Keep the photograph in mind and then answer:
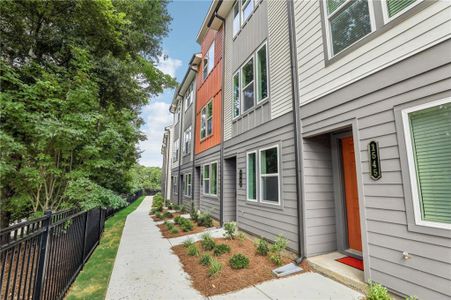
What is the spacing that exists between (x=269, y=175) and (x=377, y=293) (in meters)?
3.30

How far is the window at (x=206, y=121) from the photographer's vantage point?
10892 mm

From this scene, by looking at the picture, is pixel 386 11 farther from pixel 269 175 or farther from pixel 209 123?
pixel 209 123

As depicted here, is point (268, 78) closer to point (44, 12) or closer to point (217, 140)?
point (217, 140)

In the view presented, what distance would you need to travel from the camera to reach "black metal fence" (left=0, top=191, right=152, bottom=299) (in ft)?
6.82

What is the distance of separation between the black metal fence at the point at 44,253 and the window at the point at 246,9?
7.77 metres

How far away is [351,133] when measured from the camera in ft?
14.1

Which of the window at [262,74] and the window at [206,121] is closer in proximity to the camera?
the window at [262,74]

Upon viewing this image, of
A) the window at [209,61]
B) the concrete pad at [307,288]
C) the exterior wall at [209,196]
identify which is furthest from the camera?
the window at [209,61]

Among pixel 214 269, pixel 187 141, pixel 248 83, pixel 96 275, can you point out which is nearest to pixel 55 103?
pixel 96 275

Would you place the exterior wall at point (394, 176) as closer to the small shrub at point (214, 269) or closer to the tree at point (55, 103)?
the small shrub at point (214, 269)

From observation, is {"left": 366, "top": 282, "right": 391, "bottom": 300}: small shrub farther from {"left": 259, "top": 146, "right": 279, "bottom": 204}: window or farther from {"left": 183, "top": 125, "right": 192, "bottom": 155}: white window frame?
{"left": 183, "top": 125, "right": 192, "bottom": 155}: white window frame

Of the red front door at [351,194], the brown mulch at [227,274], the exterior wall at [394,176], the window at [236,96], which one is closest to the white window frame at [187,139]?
the window at [236,96]

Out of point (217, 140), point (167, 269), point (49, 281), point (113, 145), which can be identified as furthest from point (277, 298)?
point (217, 140)

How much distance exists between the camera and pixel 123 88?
775cm
